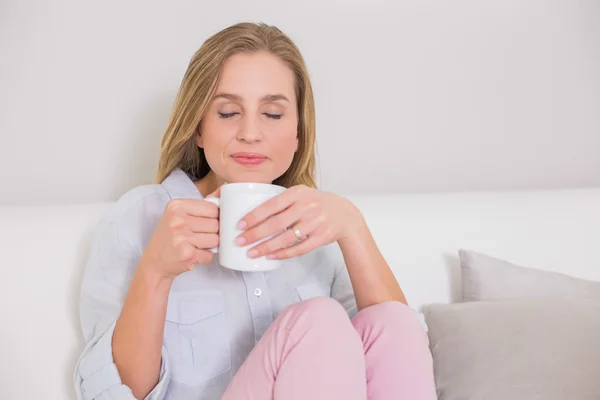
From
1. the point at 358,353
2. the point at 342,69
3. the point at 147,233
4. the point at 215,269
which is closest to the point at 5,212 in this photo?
the point at 147,233

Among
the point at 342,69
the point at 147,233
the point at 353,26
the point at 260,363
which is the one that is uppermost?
the point at 353,26

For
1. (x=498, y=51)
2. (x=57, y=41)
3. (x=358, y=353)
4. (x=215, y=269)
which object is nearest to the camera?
(x=358, y=353)

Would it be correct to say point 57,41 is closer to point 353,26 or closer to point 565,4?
point 353,26

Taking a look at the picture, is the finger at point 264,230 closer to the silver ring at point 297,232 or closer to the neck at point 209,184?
the silver ring at point 297,232

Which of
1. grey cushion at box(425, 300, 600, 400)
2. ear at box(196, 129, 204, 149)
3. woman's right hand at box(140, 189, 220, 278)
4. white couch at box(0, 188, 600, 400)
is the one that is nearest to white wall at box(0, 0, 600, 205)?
white couch at box(0, 188, 600, 400)

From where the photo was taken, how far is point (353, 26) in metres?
1.66

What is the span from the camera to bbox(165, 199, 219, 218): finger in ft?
3.04

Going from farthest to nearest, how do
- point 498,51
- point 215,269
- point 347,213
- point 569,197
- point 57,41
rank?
point 498,51 → point 569,197 → point 57,41 → point 215,269 → point 347,213

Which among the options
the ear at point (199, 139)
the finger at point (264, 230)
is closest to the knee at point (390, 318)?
the finger at point (264, 230)

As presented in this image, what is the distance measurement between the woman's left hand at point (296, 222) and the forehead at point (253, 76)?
26 cm

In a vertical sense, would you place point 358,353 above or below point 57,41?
below

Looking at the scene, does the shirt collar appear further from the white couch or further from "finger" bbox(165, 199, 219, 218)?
"finger" bbox(165, 199, 219, 218)

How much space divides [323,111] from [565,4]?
772 millimetres

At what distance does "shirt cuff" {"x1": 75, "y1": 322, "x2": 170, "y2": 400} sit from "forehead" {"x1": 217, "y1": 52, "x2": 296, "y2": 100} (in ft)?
1.55
